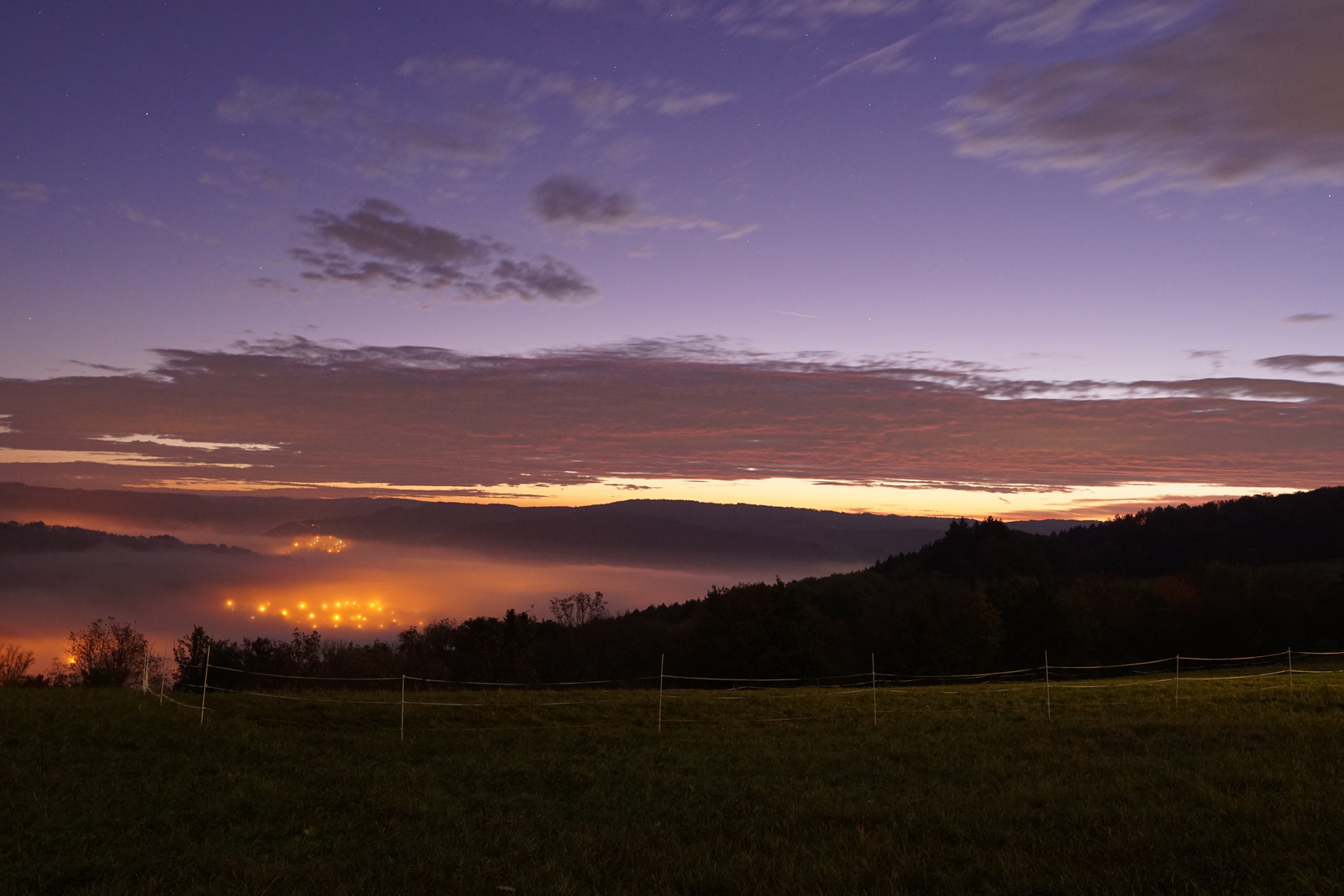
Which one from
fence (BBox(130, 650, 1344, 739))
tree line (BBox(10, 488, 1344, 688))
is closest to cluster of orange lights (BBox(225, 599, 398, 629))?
tree line (BBox(10, 488, 1344, 688))

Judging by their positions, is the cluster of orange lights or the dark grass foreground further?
the cluster of orange lights

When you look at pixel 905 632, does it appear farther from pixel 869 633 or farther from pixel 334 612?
pixel 334 612

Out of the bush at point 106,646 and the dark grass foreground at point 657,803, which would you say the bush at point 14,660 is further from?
the dark grass foreground at point 657,803

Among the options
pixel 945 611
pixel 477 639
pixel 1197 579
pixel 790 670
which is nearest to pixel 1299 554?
pixel 1197 579

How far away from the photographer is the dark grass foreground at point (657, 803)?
7957mm

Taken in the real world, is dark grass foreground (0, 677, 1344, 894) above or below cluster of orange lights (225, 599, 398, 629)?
above

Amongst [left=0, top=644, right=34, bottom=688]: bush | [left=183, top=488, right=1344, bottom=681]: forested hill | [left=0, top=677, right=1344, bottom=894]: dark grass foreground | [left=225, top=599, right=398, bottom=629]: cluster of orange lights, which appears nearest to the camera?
[left=0, top=677, right=1344, bottom=894]: dark grass foreground

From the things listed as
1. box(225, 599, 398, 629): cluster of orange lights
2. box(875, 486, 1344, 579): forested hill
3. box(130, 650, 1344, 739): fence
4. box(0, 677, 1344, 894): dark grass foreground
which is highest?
box(875, 486, 1344, 579): forested hill

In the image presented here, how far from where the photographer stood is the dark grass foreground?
7.96 metres

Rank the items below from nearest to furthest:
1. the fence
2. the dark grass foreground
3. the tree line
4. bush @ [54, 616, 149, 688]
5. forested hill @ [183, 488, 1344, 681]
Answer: the dark grass foreground → the fence → bush @ [54, 616, 149, 688] → the tree line → forested hill @ [183, 488, 1344, 681]

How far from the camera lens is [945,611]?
67.1m

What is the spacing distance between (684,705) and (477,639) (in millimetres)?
41660

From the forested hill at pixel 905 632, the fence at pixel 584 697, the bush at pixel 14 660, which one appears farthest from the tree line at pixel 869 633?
the fence at pixel 584 697

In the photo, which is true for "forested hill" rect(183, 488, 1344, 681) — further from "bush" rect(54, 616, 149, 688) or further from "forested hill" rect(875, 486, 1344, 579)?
"forested hill" rect(875, 486, 1344, 579)
